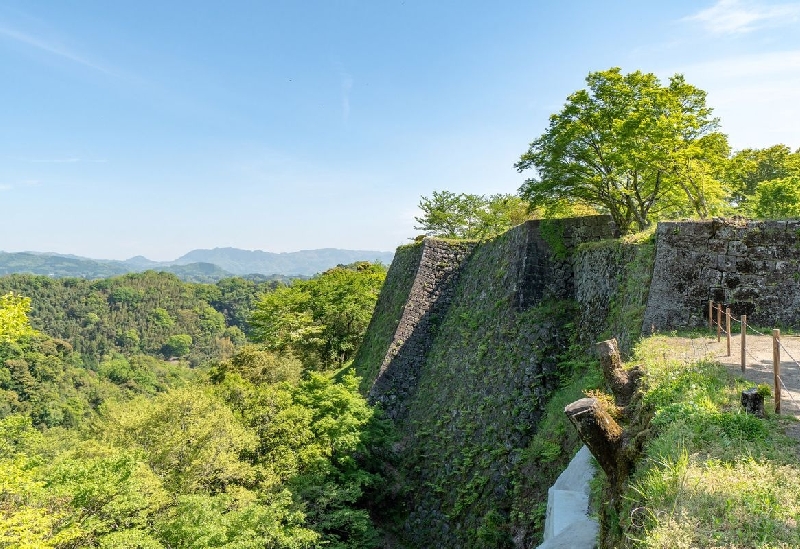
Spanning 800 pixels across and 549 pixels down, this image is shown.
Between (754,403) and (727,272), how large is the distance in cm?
475

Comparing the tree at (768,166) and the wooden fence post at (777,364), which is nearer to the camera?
the wooden fence post at (777,364)

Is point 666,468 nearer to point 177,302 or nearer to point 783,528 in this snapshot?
point 783,528

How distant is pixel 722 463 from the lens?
3.52 meters

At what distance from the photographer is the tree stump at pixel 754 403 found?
416 centimetres

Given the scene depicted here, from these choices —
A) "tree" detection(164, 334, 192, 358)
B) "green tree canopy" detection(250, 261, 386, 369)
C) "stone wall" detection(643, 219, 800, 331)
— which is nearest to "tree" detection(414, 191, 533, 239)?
"green tree canopy" detection(250, 261, 386, 369)

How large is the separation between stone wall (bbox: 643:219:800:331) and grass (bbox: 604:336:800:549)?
11.1 feet

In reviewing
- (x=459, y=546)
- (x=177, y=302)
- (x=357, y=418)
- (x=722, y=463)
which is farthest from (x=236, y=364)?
(x=177, y=302)

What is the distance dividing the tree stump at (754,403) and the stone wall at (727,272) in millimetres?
3700

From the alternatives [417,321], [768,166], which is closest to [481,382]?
[417,321]

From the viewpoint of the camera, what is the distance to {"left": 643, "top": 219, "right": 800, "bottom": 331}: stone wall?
25.4ft

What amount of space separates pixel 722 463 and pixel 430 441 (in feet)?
34.3

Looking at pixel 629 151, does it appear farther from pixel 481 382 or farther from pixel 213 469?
pixel 213 469

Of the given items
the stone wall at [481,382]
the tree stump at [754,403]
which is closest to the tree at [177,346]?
the stone wall at [481,382]

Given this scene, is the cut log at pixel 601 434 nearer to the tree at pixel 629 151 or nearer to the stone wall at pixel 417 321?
the tree at pixel 629 151
